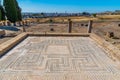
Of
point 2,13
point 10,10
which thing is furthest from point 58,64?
point 2,13

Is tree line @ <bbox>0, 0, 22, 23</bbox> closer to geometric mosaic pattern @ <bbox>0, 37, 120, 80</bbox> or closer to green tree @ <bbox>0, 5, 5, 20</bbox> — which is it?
green tree @ <bbox>0, 5, 5, 20</bbox>

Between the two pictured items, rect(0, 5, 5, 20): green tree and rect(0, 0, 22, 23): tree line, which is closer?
rect(0, 0, 22, 23): tree line

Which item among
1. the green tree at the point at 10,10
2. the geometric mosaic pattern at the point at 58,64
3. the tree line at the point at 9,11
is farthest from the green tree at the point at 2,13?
the geometric mosaic pattern at the point at 58,64

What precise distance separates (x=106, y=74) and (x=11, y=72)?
7.49ft

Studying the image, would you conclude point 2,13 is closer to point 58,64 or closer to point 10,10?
point 10,10

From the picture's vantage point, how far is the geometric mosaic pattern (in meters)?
4.08

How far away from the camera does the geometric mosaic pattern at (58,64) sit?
4082 millimetres

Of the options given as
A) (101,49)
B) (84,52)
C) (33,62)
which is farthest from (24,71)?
(101,49)

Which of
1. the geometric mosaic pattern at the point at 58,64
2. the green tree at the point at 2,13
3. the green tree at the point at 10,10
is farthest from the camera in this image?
the green tree at the point at 2,13

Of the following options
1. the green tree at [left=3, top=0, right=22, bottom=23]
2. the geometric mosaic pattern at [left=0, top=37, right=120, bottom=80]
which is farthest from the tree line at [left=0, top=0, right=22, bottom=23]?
the geometric mosaic pattern at [left=0, top=37, right=120, bottom=80]

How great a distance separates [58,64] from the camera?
16.0 ft

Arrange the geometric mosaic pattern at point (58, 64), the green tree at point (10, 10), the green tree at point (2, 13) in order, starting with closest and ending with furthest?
the geometric mosaic pattern at point (58, 64)
the green tree at point (10, 10)
the green tree at point (2, 13)

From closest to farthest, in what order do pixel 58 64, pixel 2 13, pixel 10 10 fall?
pixel 58 64 < pixel 10 10 < pixel 2 13

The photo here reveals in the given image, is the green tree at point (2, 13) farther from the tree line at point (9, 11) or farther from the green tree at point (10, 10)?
the green tree at point (10, 10)
